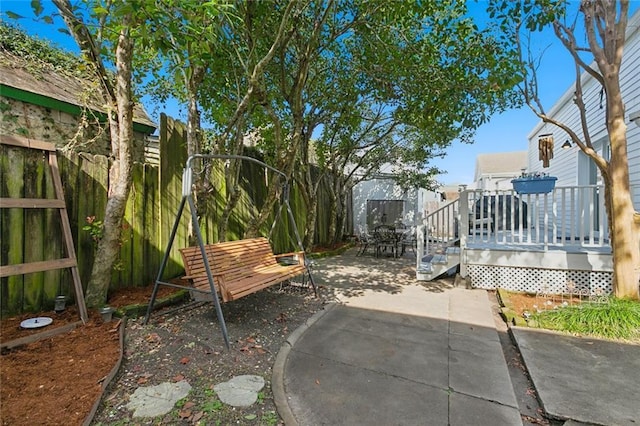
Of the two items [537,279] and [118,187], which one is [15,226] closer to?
[118,187]

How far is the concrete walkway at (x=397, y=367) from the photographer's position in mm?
2121

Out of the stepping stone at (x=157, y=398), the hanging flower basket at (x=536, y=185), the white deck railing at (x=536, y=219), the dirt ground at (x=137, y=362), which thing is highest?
the hanging flower basket at (x=536, y=185)

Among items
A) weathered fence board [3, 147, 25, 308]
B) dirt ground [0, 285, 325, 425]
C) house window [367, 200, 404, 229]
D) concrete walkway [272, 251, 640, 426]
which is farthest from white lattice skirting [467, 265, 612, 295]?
house window [367, 200, 404, 229]

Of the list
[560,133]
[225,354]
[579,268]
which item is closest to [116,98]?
[225,354]

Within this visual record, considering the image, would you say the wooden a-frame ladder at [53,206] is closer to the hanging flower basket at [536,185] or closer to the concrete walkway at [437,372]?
the concrete walkway at [437,372]

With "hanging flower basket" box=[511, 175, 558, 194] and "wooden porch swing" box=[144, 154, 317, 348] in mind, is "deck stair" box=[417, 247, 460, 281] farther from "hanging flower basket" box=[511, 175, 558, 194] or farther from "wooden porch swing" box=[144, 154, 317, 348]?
"wooden porch swing" box=[144, 154, 317, 348]

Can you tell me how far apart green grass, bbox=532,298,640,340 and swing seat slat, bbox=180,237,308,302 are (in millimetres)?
3226

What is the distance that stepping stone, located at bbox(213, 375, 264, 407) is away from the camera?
219 cm

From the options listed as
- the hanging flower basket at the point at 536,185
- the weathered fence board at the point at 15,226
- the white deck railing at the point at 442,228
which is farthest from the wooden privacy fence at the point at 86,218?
the hanging flower basket at the point at 536,185

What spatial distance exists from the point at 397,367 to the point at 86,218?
3770mm

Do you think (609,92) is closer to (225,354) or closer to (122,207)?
(225,354)

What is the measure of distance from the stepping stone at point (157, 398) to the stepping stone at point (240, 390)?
254 millimetres

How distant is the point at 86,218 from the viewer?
11.8ft

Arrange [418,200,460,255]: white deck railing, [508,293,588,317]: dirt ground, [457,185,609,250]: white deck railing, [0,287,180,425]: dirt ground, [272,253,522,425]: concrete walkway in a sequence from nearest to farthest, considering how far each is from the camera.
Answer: [0,287,180,425]: dirt ground, [272,253,522,425]: concrete walkway, [508,293,588,317]: dirt ground, [457,185,609,250]: white deck railing, [418,200,460,255]: white deck railing
